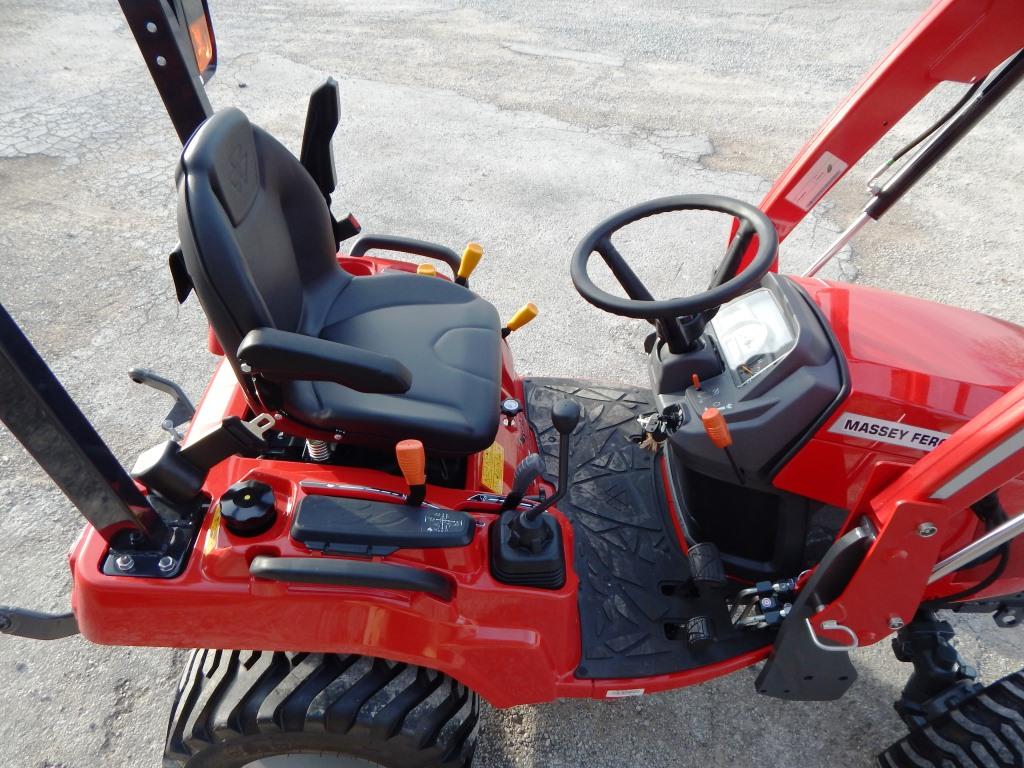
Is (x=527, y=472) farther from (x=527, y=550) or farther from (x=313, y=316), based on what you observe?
(x=313, y=316)

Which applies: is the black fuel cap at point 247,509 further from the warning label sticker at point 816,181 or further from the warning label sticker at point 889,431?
the warning label sticker at point 816,181

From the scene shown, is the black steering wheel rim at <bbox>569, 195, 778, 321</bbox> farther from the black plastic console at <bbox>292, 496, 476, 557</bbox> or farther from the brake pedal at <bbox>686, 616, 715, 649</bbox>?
the brake pedal at <bbox>686, 616, 715, 649</bbox>

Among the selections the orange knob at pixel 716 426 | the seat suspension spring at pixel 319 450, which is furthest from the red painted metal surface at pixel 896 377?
the seat suspension spring at pixel 319 450

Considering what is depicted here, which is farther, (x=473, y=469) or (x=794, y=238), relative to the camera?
(x=794, y=238)

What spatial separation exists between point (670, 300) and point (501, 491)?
0.63m

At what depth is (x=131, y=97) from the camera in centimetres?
499

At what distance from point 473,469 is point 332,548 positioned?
480mm

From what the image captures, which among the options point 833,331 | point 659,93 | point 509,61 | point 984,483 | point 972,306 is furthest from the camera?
point 509,61

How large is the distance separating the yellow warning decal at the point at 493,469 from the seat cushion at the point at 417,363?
137 millimetres

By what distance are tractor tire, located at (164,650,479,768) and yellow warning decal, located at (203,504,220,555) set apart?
11.8 inches

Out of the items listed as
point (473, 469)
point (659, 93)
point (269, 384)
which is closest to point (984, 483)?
point (473, 469)

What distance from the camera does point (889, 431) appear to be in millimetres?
1561

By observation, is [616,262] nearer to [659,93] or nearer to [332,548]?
[332,548]

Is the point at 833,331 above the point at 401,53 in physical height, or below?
above
